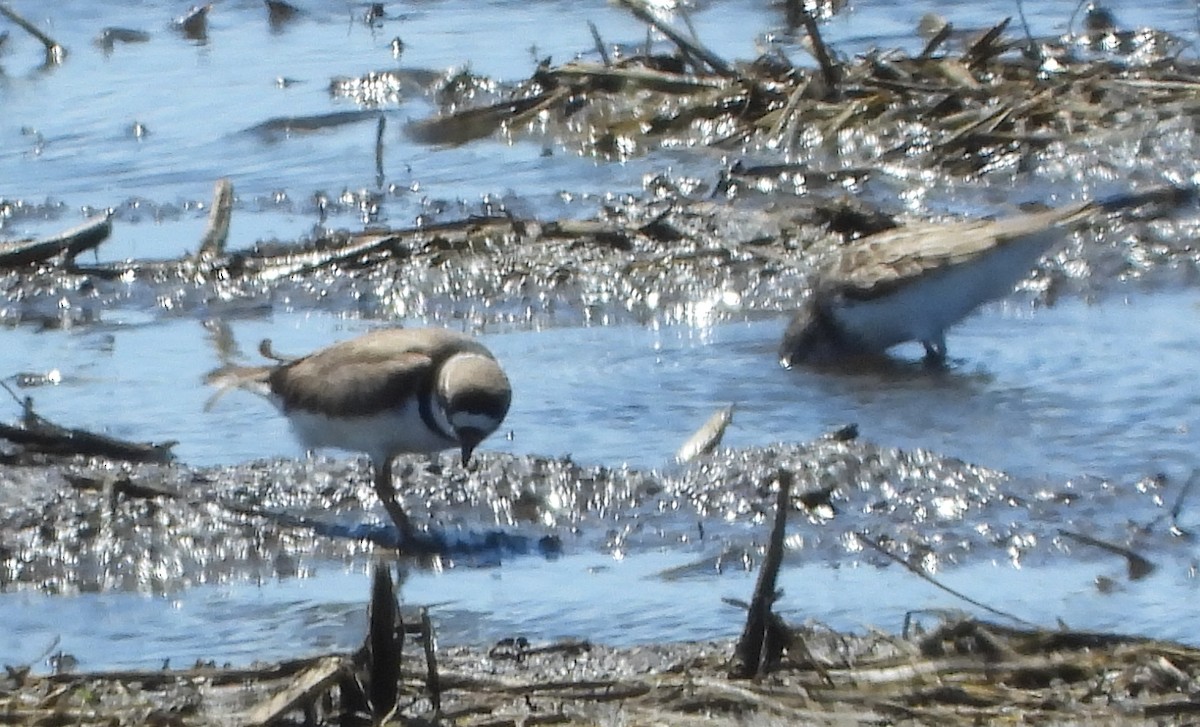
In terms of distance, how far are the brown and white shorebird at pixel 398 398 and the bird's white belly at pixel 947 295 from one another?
239cm

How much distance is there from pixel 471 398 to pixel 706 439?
1.22 m

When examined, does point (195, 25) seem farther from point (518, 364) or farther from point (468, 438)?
point (468, 438)

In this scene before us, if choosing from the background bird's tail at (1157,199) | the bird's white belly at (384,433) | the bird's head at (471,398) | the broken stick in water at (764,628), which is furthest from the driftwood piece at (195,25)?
the broken stick in water at (764,628)

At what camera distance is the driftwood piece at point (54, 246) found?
10.5m

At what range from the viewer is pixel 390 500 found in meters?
7.30

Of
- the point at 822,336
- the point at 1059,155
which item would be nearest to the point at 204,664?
the point at 822,336

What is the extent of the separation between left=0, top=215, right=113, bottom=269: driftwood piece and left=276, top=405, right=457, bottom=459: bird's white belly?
11.4ft

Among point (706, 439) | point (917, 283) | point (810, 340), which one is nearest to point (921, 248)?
point (917, 283)

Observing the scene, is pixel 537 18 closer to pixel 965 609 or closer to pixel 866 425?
pixel 866 425

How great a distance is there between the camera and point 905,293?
9344 millimetres

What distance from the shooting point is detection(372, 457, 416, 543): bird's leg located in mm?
7250

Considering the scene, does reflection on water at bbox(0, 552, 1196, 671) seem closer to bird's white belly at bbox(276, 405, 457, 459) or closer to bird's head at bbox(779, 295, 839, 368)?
bird's white belly at bbox(276, 405, 457, 459)

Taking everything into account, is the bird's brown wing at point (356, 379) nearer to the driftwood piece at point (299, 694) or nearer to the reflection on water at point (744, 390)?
the reflection on water at point (744, 390)

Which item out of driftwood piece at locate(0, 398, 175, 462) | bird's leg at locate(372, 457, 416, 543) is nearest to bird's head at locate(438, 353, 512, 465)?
bird's leg at locate(372, 457, 416, 543)
